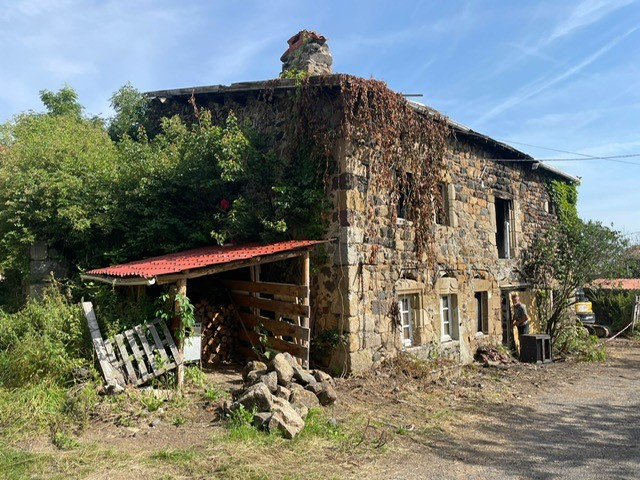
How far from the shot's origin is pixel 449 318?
10.8 meters

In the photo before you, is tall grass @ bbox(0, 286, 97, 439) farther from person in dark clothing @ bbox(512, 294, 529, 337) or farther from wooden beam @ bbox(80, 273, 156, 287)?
person in dark clothing @ bbox(512, 294, 529, 337)

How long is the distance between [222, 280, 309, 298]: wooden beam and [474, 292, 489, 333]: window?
20.3ft

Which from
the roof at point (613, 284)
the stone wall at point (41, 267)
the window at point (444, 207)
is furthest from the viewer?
the roof at point (613, 284)

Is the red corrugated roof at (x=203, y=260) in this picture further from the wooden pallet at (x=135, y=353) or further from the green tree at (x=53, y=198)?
the green tree at (x=53, y=198)

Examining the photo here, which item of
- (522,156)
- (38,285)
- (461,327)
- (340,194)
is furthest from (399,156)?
(38,285)

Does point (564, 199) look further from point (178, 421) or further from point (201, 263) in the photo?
point (178, 421)

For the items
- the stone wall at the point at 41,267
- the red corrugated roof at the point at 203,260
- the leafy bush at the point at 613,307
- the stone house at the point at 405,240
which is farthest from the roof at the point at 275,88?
the leafy bush at the point at 613,307

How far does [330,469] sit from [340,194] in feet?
15.4

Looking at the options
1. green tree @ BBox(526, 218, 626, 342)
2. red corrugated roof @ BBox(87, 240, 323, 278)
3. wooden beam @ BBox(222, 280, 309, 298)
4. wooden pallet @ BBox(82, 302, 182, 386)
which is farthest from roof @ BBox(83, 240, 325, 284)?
green tree @ BBox(526, 218, 626, 342)

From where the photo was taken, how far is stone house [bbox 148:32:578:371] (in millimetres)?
8281

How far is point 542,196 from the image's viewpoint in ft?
48.2

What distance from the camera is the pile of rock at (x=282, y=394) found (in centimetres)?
540

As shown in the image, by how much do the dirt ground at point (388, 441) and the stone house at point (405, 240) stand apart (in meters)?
1.12

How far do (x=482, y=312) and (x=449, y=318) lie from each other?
1804 millimetres
